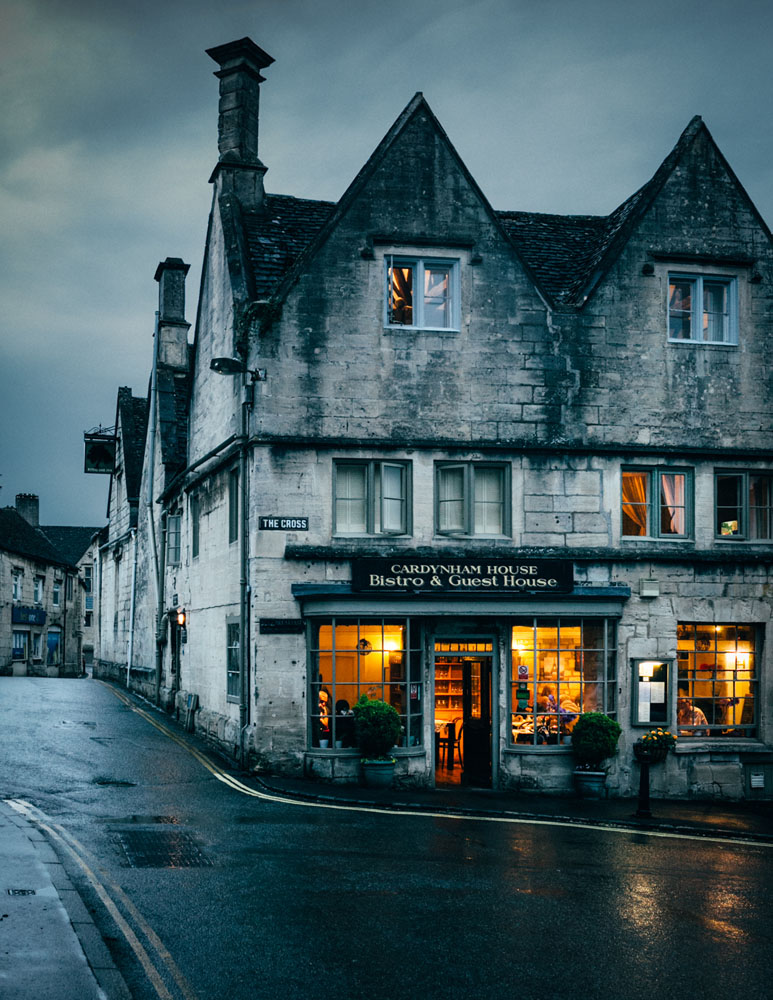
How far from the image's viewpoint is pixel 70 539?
257 feet

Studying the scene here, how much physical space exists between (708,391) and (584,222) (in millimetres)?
5914

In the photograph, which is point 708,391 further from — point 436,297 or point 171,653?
point 171,653

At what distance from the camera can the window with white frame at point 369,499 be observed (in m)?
18.7

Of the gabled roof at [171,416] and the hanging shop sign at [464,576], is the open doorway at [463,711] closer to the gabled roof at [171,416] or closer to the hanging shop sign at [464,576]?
the hanging shop sign at [464,576]

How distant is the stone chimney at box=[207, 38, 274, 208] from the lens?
21922 mm

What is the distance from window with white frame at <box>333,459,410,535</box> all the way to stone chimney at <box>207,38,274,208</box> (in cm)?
686

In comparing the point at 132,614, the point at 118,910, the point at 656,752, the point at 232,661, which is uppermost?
the point at 132,614

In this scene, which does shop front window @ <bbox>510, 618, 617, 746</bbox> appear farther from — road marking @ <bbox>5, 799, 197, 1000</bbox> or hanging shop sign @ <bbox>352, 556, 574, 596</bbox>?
road marking @ <bbox>5, 799, 197, 1000</bbox>

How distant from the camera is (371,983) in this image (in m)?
7.41

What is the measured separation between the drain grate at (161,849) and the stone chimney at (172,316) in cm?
2306

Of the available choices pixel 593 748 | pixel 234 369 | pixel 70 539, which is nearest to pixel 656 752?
pixel 593 748

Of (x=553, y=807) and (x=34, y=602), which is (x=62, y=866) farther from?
(x=34, y=602)

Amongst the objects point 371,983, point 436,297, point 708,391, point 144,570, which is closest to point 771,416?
point 708,391

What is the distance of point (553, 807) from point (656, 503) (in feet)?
20.7
